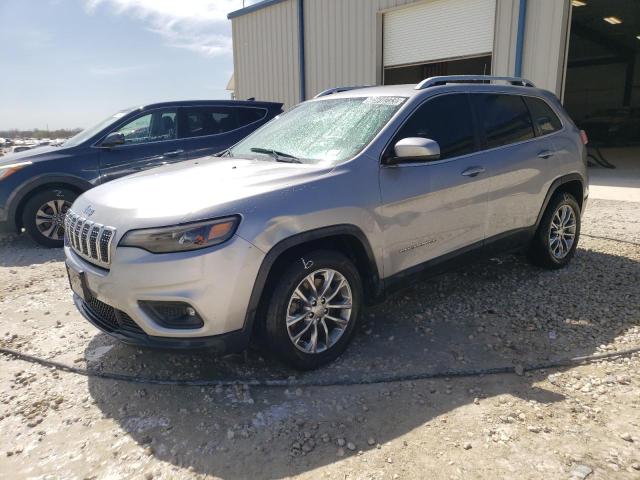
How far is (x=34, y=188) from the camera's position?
6.26 metres

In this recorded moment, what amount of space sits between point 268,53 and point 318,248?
13.1 m

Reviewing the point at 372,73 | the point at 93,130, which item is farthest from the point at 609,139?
the point at 93,130

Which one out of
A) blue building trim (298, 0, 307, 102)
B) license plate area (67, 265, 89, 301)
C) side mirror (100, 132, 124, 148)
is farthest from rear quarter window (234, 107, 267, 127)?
blue building trim (298, 0, 307, 102)

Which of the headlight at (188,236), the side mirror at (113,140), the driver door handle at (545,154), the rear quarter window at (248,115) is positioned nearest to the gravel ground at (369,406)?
the headlight at (188,236)

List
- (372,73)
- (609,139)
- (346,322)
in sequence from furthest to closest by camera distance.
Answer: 1. (609,139)
2. (372,73)
3. (346,322)

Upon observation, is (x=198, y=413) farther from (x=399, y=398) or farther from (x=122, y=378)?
(x=399, y=398)

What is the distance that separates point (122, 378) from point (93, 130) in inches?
185

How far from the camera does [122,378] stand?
3141 mm

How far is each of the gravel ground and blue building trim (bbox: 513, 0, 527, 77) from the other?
6604mm

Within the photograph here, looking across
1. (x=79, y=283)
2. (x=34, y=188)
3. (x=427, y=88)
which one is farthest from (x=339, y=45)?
(x=79, y=283)

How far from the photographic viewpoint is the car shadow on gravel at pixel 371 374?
252 centimetres

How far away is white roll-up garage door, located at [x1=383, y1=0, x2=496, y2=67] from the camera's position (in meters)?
10.2

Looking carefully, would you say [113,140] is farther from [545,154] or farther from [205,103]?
[545,154]

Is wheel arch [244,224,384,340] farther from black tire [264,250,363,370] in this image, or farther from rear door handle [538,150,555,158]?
rear door handle [538,150,555,158]
